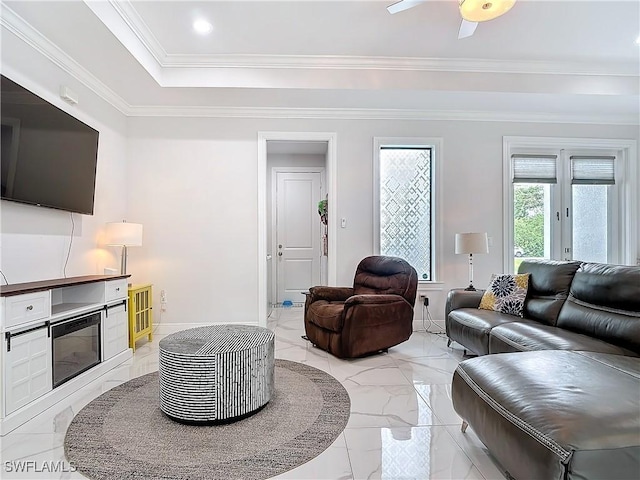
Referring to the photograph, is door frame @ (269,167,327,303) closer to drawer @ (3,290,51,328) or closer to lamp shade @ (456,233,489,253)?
lamp shade @ (456,233,489,253)

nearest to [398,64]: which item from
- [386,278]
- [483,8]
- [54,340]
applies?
[483,8]

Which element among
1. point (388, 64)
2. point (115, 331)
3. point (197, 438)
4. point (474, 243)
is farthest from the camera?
point (474, 243)

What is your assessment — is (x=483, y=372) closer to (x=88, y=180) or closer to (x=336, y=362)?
(x=336, y=362)

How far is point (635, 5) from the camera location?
266 centimetres

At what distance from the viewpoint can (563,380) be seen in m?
1.41

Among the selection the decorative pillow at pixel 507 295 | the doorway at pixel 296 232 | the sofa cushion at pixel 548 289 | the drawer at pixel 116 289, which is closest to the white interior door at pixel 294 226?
the doorway at pixel 296 232

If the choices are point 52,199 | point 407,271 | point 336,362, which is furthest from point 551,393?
point 52,199

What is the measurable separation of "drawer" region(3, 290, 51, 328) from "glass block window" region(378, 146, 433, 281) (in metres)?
3.28

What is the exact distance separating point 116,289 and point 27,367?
100 centimetres

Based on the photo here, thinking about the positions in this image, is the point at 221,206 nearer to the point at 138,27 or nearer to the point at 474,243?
the point at 138,27

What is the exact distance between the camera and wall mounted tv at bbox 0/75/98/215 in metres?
2.28

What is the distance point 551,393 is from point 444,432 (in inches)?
31.5

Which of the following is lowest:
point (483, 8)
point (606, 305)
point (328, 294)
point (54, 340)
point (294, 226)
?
point (54, 340)

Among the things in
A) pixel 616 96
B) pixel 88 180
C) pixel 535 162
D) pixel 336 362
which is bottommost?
pixel 336 362
